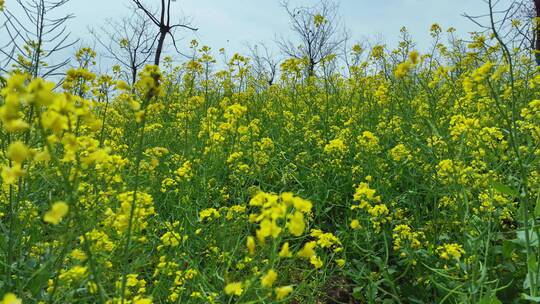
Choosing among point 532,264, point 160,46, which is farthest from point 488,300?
point 160,46

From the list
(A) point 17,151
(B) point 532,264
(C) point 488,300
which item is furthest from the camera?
(B) point 532,264

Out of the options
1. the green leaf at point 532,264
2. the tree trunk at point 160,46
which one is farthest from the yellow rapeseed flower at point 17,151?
the tree trunk at point 160,46

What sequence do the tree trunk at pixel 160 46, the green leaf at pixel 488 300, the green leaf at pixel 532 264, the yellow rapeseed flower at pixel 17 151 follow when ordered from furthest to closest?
the tree trunk at pixel 160 46 → the green leaf at pixel 532 264 → the green leaf at pixel 488 300 → the yellow rapeseed flower at pixel 17 151

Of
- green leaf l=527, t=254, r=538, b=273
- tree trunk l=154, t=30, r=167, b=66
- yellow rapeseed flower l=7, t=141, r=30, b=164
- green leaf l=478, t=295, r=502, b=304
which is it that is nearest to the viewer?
yellow rapeseed flower l=7, t=141, r=30, b=164

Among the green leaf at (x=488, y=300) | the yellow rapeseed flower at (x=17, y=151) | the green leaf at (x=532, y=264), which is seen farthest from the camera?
the green leaf at (x=532, y=264)

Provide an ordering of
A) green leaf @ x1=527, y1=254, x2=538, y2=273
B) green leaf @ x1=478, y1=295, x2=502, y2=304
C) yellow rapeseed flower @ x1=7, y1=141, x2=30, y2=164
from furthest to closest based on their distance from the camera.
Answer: green leaf @ x1=527, y1=254, x2=538, y2=273
green leaf @ x1=478, y1=295, x2=502, y2=304
yellow rapeseed flower @ x1=7, y1=141, x2=30, y2=164

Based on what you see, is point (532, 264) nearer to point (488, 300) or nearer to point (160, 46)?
point (488, 300)

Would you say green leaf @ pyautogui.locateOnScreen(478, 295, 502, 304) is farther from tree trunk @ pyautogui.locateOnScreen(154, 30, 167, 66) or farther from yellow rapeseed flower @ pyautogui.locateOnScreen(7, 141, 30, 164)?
tree trunk @ pyautogui.locateOnScreen(154, 30, 167, 66)

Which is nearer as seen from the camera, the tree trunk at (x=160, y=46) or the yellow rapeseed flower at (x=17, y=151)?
the yellow rapeseed flower at (x=17, y=151)

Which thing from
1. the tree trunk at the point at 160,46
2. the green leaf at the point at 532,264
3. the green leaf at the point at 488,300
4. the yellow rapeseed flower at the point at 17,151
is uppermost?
the tree trunk at the point at 160,46

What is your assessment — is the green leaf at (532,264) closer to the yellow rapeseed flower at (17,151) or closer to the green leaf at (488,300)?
the green leaf at (488,300)

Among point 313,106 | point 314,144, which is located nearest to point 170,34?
point 313,106

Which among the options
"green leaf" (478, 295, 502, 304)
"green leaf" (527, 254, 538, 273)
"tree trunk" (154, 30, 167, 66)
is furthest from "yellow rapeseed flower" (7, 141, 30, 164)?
"tree trunk" (154, 30, 167, 66)

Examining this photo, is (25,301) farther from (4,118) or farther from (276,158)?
(276,158)
